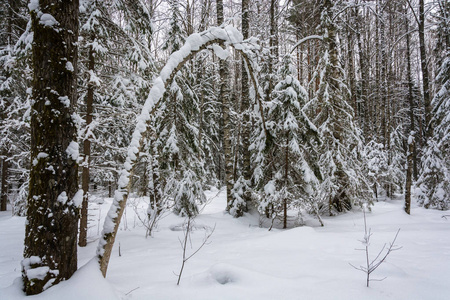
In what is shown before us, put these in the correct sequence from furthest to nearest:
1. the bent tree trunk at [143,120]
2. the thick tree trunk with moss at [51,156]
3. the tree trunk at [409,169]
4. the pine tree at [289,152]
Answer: the tree trunk at [409,169]
the pine tree at [289,152]
the bent tree trunk at [143,120]
the thick tree trunk with moss at [51,156]

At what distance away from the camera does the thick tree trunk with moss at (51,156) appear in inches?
89.4

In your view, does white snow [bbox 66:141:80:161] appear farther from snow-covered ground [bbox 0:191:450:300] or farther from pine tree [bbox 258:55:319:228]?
pine tree [bbox 258:55:319:228]

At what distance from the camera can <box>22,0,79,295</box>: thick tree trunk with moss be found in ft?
7.45

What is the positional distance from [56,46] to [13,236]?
810 cm

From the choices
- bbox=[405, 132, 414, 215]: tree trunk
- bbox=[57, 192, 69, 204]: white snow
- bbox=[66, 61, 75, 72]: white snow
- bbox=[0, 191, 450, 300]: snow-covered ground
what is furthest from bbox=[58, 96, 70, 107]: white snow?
bbox=[405, 132, 414, 215]: tree trunk

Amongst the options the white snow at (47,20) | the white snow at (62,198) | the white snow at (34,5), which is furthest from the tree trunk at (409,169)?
the white snow at (34,5)

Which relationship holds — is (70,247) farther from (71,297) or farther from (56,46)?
(56,46)

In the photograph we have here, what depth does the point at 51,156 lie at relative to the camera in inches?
92.4

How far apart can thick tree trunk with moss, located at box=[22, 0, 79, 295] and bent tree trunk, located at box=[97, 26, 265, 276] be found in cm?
32

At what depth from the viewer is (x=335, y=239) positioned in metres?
4.99

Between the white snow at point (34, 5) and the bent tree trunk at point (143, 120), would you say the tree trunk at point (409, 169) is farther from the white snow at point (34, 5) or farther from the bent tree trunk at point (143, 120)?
the white snow at point (34, 5)

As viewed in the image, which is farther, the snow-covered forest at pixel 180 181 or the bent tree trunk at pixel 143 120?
the bent tree trunk at pixel 143 120

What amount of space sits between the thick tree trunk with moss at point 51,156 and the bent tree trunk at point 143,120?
32cm

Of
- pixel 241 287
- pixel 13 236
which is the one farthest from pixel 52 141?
pixel 13 236
